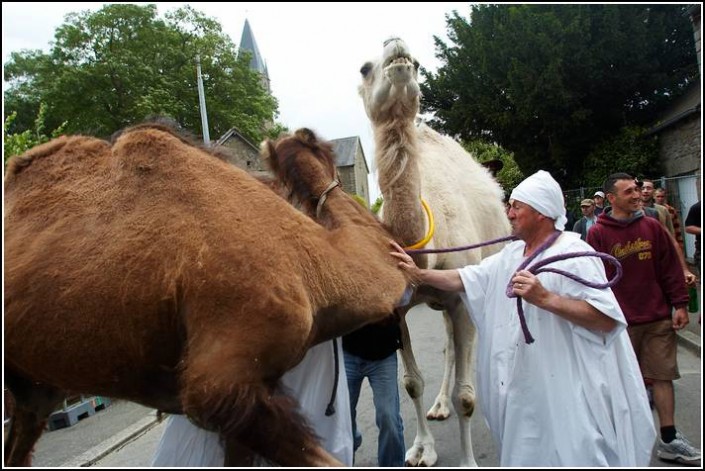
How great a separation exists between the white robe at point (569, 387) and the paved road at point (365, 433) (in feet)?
6.13

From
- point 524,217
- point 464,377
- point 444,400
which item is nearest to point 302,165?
point 524,217

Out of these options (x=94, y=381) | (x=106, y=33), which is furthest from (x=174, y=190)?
(x=106, y=33)

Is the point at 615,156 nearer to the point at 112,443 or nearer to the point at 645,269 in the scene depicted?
the point at 645,269

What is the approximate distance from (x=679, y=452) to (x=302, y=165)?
12.0ft

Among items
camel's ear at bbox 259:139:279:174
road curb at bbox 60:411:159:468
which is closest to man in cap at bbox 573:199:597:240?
camel's ear at bbox 259:139:279:174

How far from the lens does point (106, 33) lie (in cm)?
2525

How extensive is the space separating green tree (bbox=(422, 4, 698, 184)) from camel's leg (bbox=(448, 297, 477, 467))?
1.80 metres

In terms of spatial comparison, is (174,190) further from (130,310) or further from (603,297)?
(603,297)

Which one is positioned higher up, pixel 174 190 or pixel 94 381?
pixel 174 190

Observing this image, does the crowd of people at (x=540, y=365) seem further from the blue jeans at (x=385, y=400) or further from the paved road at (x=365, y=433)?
the paved road at (x=365, y=433)

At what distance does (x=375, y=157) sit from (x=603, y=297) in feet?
5.33

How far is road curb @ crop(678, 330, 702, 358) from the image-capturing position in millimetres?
6719

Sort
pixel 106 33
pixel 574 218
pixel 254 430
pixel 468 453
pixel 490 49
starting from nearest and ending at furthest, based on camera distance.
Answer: pixel 254 430
pixel 468 453
pixel 574 218
pixel 490 49
pixel 106 33

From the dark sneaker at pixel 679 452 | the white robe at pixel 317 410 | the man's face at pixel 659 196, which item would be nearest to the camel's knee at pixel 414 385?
the white robe at pixel 317 410
